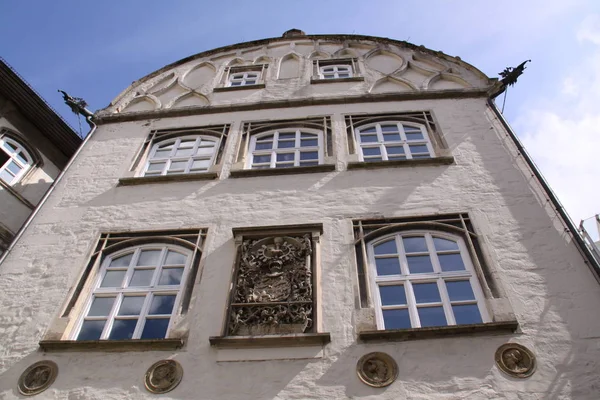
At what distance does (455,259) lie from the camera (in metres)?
6.35

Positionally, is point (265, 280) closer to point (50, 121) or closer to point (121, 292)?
point (121, 292)

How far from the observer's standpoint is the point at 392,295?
19.6 ft

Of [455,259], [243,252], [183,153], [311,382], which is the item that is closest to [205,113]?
[183,153]

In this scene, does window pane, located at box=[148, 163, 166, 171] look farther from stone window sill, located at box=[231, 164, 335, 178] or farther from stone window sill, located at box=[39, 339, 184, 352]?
stone window sill, located at box=[39, 339, 184, 352]

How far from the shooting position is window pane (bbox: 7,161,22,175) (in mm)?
10258

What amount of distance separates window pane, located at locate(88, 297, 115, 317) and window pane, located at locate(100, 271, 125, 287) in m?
0.23

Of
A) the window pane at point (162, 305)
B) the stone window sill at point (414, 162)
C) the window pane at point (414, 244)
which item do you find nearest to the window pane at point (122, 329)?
the window pane at point (162, 305)

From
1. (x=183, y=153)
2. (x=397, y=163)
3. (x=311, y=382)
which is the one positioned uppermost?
(x=183, y=153)

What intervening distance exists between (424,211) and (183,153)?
14.6 feet

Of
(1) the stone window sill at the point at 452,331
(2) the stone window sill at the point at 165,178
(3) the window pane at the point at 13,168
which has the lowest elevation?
(1) the stone window sill at the point at 452,331

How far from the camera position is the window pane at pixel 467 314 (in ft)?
18.3

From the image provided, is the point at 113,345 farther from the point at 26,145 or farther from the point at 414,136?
the point at 26,145

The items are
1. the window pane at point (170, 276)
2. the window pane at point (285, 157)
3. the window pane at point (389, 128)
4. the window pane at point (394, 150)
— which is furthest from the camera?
the window pane at point (389, 128)

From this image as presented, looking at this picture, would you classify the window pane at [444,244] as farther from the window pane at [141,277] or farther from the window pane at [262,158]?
the window pane at [141,277]
